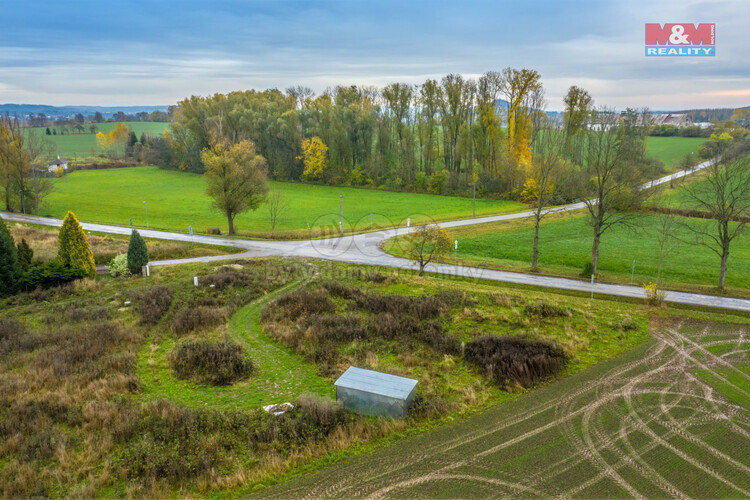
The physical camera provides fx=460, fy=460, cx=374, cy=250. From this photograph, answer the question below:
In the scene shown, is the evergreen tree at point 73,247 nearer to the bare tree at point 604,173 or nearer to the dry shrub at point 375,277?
the dry shrub at point 375,277

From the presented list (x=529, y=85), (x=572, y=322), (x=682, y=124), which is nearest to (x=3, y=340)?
(x=572, y=322)

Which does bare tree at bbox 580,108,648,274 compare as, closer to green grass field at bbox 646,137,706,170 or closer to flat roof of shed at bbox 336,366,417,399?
flat roof of shed at bbox 336,366,417,399

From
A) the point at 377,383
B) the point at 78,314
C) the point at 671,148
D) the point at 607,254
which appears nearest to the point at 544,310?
the point at 377,383

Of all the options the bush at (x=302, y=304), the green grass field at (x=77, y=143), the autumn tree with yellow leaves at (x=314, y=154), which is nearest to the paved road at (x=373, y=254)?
the bush at (x=302, y=304)

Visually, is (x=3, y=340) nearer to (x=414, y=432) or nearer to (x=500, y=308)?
(x=414, y=432)

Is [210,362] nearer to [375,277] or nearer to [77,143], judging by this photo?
[375,277]

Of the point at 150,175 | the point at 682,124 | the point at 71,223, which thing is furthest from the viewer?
the point at 682,124

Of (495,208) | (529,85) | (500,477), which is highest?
(529,85)
